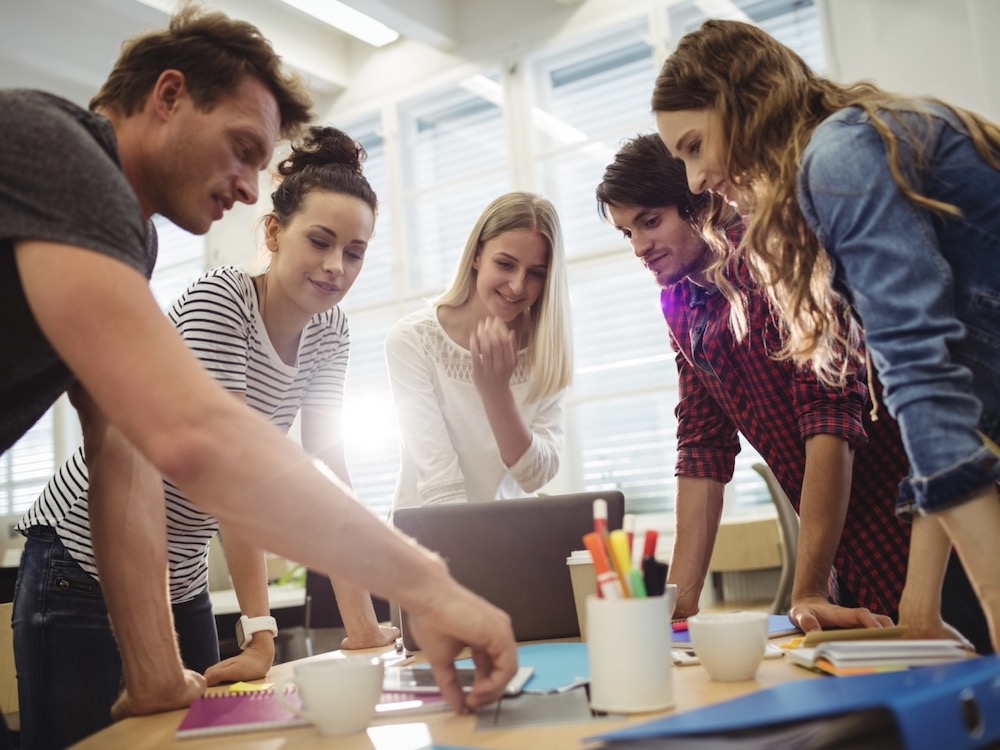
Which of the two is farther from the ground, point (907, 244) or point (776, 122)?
point (776, 122)

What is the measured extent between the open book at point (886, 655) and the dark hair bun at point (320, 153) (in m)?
1.30

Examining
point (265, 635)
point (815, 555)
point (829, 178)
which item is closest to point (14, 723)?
point (265, 635)

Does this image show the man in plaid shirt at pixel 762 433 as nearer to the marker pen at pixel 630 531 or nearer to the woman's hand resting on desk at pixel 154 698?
the marker pen at pixel 630 531

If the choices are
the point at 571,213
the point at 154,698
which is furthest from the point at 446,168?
the point at 154,698

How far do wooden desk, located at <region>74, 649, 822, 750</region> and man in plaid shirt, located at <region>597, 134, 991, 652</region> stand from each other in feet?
1.11

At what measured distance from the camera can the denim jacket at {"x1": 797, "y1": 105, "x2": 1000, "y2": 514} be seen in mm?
882

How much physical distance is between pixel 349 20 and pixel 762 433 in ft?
16.6

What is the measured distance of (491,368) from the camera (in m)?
1.93

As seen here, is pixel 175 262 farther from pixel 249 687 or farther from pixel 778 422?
pixel 249 687

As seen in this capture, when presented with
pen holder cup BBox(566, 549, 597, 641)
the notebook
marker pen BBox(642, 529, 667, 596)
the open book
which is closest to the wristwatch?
pen holder cup BBox(566, 549, 597, 641)

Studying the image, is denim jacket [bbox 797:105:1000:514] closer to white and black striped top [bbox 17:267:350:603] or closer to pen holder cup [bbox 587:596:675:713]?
pen holder cup [bbox 587:596:675:713]

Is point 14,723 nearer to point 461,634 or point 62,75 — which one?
point 461,634

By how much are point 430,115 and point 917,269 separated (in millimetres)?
6066

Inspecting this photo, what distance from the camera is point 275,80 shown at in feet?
3.96
